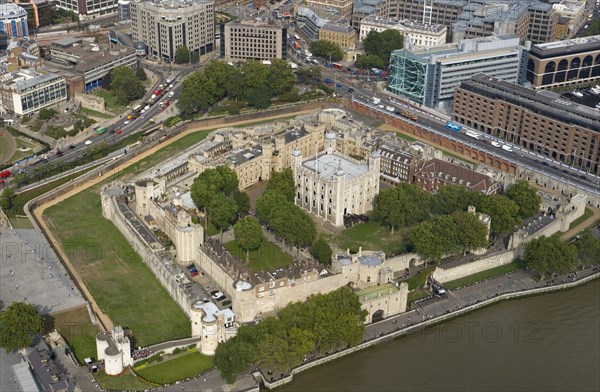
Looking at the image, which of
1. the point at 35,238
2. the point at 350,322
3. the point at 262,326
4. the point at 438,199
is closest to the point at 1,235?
the point at 35,238

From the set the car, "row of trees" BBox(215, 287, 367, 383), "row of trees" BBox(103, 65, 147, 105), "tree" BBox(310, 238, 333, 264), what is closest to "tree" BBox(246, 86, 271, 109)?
"row of trees" BBox(103, 65, 147, 105)

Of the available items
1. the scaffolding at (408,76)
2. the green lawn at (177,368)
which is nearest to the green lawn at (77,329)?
the green lawn at (177,368)

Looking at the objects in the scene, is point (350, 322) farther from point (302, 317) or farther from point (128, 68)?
point (128, 68)

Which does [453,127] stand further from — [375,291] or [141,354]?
[141,354]

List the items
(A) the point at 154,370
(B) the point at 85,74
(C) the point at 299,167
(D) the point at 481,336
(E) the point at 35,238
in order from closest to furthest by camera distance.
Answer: (A) the point at 154,370 < (D) the point at 481,336 < (E) the point at 35,238 < (C) the point at 299,167 < (B) the point at 85,74

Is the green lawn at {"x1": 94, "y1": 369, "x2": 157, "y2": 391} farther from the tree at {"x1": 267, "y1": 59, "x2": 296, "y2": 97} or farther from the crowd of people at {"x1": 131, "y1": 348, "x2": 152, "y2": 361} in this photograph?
the tree at {"x1": 267, "y1": 59, "x2": 296, "y2": 97}

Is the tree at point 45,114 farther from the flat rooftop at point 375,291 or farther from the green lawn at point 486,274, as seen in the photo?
the green lawn at point 486,274
